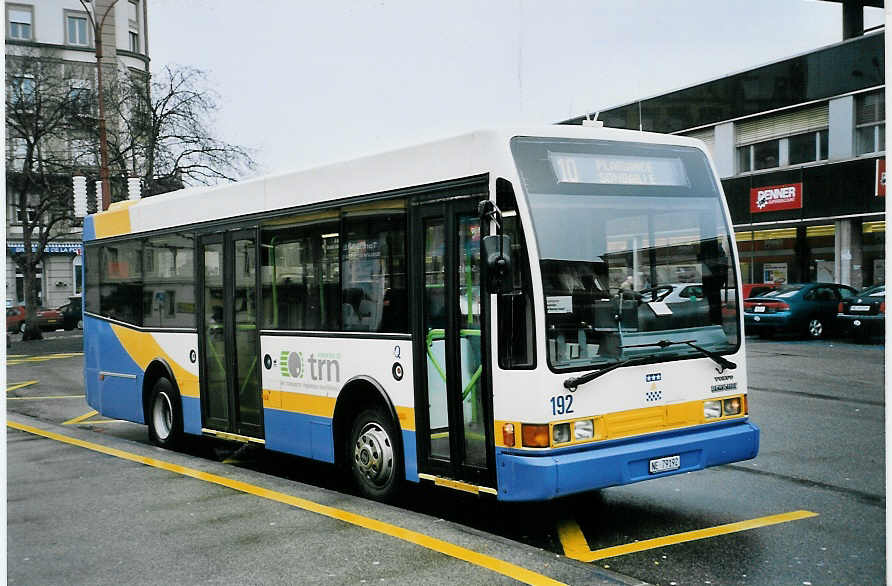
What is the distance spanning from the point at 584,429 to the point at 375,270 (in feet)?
7.67

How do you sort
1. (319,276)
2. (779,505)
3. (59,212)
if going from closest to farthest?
(779,505), (319,276), (59,212)

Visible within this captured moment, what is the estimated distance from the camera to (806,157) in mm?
33125

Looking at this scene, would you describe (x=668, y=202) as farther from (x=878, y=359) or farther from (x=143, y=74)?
(x=143, y=74)

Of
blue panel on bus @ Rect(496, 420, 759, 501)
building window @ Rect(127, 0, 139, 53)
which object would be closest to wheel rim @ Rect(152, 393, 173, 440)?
blue panel on bus @ Rect(496, 420, 759, 501)

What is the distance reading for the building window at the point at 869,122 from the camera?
30.8 meters

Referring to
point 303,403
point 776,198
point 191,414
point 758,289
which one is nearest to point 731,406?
point 303,403

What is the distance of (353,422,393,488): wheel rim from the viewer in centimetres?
788

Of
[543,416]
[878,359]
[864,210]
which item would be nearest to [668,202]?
[543,416]

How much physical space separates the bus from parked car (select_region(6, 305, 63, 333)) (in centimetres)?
3809

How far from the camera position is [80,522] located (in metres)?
7.04

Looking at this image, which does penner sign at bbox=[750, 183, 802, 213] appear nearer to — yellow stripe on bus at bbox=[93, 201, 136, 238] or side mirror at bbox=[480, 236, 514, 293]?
yellow stripe on bus at bbox=[93, 201, 136, 238]

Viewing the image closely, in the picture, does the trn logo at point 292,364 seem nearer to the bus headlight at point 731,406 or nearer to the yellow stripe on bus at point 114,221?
the bus headlight at point 731,406

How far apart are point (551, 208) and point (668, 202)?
1.07 metres

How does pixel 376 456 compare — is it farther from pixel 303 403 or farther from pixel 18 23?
pixel 18 23
